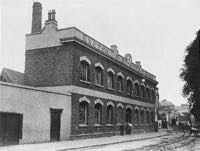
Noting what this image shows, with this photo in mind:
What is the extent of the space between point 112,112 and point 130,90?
5.81 metres

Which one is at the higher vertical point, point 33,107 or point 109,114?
point 33,107

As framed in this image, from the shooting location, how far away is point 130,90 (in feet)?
107

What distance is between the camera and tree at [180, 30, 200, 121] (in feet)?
89.7

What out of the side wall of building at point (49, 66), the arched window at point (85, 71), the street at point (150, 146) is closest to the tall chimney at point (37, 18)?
the side wall of building at point (49, 66)

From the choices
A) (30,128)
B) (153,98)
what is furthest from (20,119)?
(153,98)

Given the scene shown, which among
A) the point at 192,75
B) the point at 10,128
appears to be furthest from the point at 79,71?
the point at 192,75

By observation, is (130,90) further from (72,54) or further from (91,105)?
(72,54)

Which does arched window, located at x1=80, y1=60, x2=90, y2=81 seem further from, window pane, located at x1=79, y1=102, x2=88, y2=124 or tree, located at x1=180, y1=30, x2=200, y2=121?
tree, located at x1=180, y1=30, x2=200, y2=121

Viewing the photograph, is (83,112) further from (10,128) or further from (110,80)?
(10,128)

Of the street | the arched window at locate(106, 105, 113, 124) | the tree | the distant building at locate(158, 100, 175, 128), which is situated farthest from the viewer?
the distant building at locate(158, 100, 175, 128)

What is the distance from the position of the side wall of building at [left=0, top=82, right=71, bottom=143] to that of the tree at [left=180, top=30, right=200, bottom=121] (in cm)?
1311

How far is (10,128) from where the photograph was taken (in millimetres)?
15680

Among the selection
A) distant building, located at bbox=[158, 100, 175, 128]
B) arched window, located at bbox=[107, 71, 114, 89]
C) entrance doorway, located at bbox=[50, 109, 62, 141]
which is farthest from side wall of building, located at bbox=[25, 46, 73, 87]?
distant building, located at bbox=[158, 100, 175, 128]

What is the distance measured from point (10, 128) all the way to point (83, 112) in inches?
298
